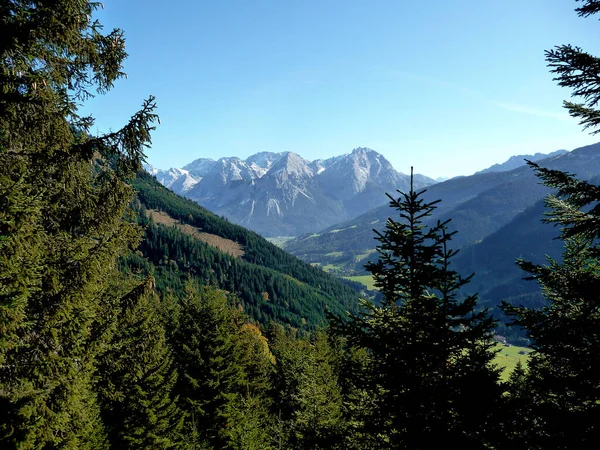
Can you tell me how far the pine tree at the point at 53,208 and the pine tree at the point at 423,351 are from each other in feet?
23.0

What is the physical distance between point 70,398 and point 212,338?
66.6 ft

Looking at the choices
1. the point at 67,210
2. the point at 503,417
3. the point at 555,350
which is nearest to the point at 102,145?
the point at 67,210

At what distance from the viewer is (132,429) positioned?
71.1 feet

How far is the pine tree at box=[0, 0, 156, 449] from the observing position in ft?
25.1

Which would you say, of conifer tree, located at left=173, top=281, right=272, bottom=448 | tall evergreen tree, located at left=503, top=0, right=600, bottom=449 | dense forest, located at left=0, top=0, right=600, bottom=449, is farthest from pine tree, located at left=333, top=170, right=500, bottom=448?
conifer tree, located at left=173, top=281, right=272, bottom=448

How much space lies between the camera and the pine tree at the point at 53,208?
25.1 ft

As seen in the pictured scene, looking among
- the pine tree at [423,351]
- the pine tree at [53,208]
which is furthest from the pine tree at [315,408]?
the pine tree at [53,208]

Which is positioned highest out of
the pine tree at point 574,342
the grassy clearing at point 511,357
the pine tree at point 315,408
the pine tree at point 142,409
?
the pine tree at point 574,342

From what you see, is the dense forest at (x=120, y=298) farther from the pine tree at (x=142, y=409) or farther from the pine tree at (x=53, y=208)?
the pine tree at (x=142, y=409)

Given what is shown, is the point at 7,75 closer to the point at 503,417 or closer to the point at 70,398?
the point at 70,398

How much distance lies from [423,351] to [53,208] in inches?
412

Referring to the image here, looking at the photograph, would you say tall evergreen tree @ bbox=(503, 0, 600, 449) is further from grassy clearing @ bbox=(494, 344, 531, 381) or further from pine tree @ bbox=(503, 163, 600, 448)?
grassy clearing @ bbox=(494, 344, 531, 381)

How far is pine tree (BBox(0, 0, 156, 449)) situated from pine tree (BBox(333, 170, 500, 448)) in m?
7.03

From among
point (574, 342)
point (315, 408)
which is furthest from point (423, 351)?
point (315, 408)
